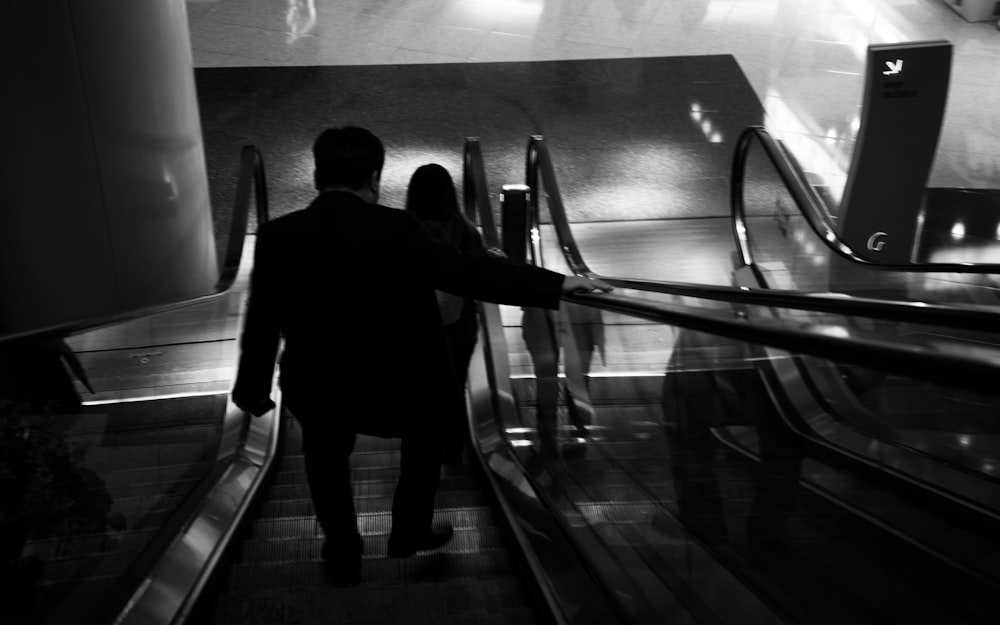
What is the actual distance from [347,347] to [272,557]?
1.19 meters

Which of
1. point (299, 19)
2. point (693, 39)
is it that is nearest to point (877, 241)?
point (693, 39)

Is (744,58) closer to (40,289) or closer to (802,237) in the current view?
(802,237)

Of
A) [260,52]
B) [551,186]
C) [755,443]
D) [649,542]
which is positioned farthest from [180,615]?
[260,52]

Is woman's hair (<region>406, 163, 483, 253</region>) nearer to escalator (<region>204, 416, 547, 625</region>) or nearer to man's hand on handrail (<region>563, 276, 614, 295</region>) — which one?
escalator (<region>204, 416, 547, 625</region>)

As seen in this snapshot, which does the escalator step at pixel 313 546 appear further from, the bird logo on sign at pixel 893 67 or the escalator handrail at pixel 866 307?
the bird logo on sign at pixel 893 67

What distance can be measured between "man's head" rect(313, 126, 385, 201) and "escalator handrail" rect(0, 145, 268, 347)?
0.79 metres

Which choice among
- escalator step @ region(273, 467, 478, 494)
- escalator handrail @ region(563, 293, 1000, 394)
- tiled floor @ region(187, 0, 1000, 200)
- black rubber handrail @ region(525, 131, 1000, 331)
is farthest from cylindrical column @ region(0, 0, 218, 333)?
tiled floor @ region(187, 0, 1000, 200)

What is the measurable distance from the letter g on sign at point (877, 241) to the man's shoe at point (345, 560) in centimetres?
482

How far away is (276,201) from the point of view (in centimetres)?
829

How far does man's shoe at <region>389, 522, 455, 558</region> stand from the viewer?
3049 mm

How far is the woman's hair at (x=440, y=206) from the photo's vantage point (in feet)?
12.1

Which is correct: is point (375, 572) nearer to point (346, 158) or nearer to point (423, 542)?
point (423, 542)

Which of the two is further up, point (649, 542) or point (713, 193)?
point (649, 542)

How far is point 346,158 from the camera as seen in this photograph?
2.50 meters
